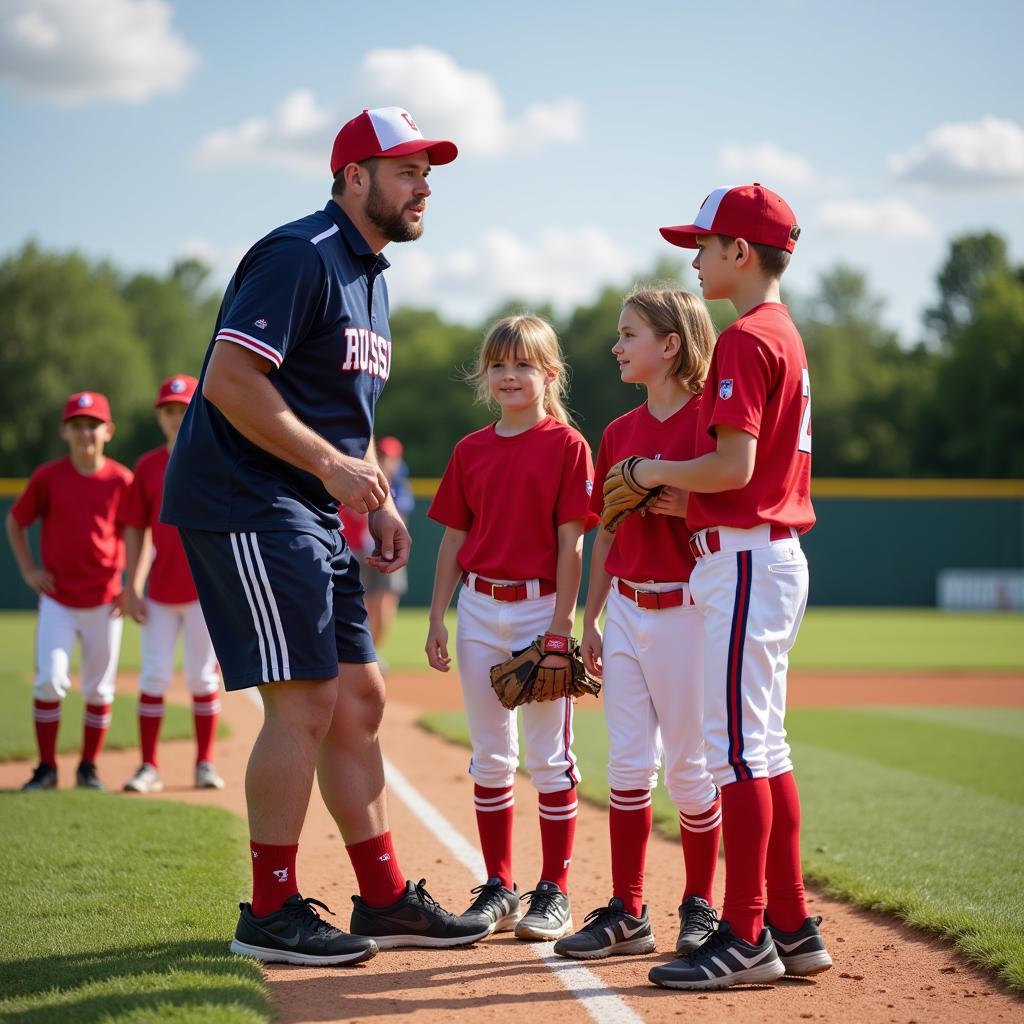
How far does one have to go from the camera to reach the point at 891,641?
61.6 ft

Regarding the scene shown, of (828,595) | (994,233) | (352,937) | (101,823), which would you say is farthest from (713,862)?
(994,233)

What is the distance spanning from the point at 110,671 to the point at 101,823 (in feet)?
5.09

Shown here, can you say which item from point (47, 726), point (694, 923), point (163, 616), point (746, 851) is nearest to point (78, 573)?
point (163, 616)

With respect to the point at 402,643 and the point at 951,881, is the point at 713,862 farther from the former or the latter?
the point at 402,643

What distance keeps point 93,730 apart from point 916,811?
4.34m

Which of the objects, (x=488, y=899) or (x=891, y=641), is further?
(x=891, y=641)

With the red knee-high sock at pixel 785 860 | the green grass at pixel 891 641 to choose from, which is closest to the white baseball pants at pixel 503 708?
the red knee-high sock at pixel 785 860

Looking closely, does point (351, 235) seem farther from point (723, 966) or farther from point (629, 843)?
point (723, 966)

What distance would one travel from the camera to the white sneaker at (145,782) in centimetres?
657

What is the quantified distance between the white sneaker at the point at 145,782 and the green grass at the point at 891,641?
776 centimetres

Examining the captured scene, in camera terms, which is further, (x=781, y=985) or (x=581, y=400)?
(x=581, y=400)

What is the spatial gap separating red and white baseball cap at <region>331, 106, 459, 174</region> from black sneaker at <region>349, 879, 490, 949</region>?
7.11 feet

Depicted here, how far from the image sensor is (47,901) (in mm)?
4137

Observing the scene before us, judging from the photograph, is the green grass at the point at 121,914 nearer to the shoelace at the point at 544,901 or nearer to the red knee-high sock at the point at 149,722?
the red knee-high sock at the point at 149,722
